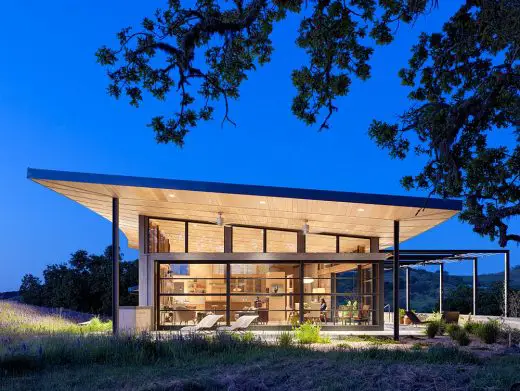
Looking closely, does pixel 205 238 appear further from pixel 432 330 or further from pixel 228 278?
pixel 432 330

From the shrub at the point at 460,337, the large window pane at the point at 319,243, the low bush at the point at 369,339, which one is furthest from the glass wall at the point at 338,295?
the shrub at the point at 460,337

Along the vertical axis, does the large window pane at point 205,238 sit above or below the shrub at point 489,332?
above

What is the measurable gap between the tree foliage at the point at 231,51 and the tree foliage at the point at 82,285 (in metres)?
25.2

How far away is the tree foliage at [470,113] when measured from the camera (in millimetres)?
8219

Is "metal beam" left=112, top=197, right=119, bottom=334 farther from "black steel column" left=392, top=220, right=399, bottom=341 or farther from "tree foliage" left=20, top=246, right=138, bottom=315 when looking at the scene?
"tree foliage" left=20, top=246, right=138, bottom=315

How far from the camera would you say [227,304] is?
20.5 m

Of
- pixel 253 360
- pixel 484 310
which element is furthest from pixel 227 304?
pixel 484 310

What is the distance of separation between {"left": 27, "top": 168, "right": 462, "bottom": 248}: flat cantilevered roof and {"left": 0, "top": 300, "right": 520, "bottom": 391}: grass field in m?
4.25

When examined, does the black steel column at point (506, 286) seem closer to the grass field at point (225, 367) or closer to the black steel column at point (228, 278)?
the black steel column at point (228, 278)

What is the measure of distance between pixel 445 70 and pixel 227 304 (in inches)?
485

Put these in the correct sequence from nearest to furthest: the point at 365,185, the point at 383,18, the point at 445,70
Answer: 1. the point at 383,18
2. the point at 445,70
3. the point at 365,185

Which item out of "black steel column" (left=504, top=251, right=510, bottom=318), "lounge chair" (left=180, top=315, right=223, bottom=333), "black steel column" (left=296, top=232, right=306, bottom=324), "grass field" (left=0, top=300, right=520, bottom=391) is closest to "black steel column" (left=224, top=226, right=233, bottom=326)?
"lounge chair" (left=180, top=315, right=223, bottom=333)

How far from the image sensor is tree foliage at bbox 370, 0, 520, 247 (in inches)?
324

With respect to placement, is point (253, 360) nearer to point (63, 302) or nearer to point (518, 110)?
point (518, 110)
